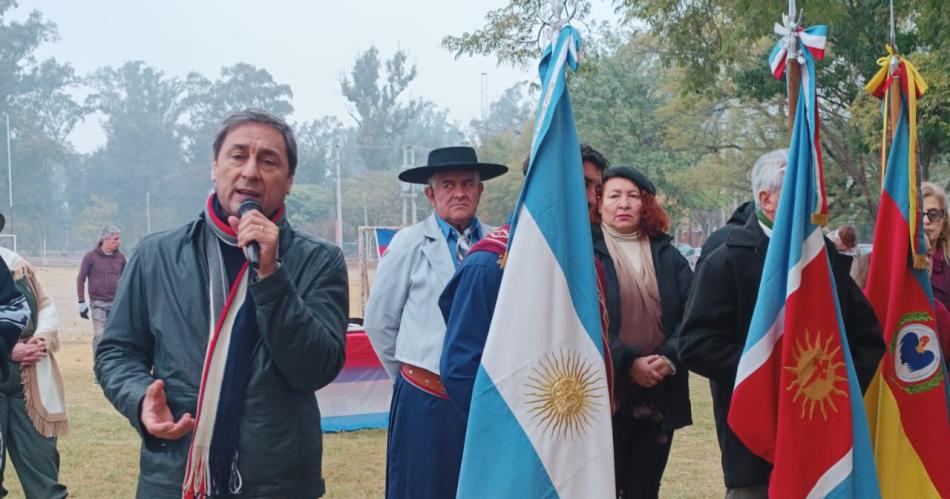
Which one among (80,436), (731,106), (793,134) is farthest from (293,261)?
(731,106)

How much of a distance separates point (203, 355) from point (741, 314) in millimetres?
1954

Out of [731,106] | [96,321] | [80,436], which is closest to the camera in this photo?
[80,436]

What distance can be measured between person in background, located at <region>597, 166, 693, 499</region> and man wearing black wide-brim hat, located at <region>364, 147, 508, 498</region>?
0.74m

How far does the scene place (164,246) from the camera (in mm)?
2908

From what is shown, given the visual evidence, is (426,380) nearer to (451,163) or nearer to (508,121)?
(451,163)

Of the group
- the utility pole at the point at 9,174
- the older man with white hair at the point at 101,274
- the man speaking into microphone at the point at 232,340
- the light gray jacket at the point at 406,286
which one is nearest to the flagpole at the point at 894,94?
the light gray jacket at the point at 406,286

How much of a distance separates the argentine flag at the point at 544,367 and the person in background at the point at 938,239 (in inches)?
106

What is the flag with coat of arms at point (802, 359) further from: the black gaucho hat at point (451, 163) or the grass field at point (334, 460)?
the grass field at point (334, 460)

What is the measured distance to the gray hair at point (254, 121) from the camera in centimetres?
294

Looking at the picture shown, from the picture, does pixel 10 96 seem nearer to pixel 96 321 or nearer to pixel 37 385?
pixel 96 321

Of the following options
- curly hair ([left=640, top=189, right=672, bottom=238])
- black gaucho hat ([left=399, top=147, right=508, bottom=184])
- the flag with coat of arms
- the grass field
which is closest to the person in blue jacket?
the flag with coat of arms

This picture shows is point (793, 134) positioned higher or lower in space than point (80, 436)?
higher

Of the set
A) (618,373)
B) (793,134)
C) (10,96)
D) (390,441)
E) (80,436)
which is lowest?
(80,436)

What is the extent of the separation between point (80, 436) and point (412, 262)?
616cm
